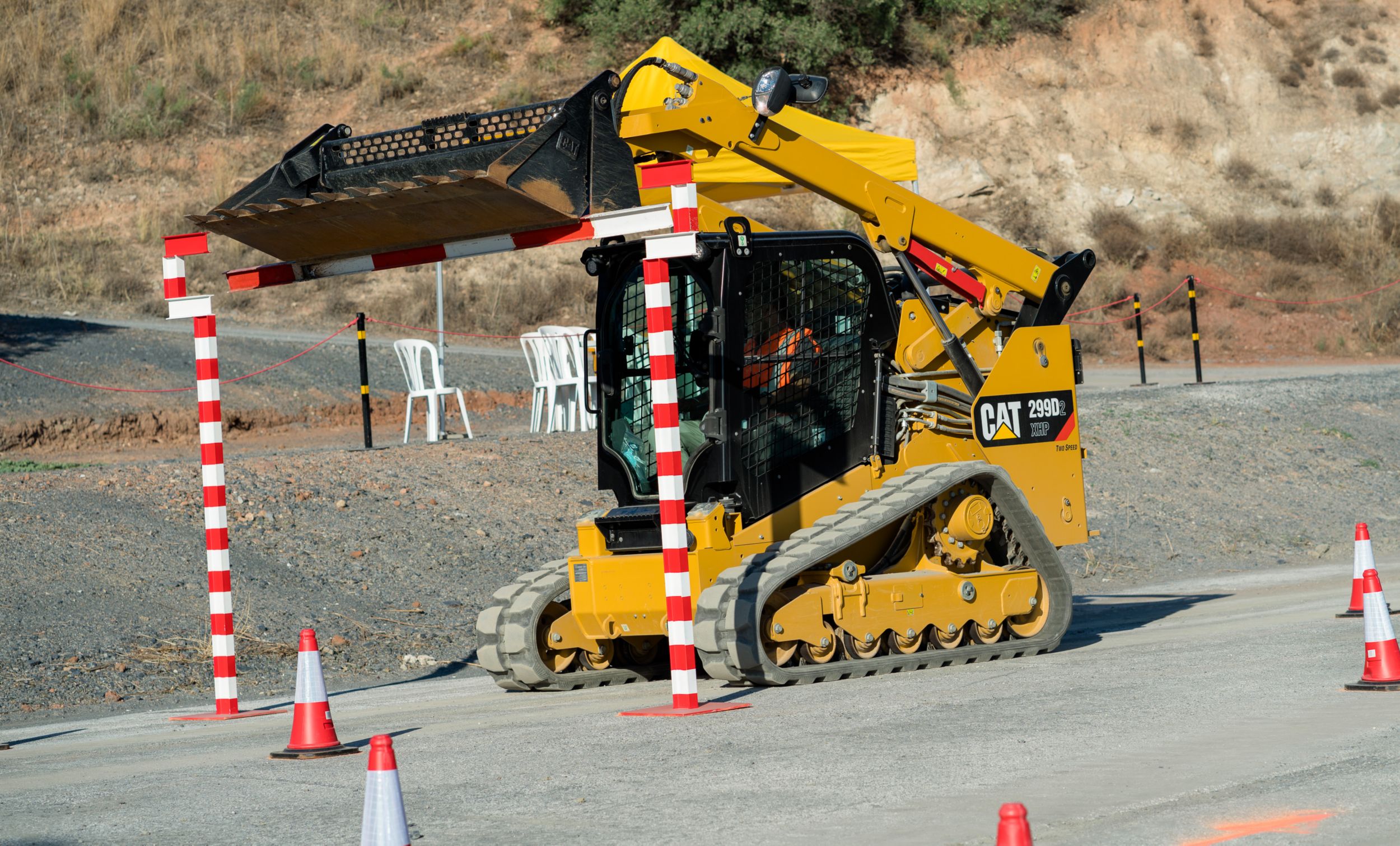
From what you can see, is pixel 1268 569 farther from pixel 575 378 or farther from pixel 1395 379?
pixel 1395 379

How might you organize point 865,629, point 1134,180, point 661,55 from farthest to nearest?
point 1134,180
point 661,55
point 865,629

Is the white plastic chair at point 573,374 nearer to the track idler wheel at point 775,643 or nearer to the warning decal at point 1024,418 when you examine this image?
the warning decal at point 1024,418

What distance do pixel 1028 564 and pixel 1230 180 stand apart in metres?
33.8

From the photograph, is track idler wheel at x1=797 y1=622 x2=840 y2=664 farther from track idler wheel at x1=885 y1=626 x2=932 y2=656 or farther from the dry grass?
the dry grass

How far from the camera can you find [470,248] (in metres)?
9.23

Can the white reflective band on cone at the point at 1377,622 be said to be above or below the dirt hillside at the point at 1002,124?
below

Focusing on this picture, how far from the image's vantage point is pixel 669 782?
6.61 meters

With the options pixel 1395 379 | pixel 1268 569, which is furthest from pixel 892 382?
pixel 1395 379

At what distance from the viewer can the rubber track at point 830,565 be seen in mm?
8984

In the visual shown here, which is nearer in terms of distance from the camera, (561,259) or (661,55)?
(661,55)

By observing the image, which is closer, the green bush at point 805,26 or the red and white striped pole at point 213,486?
the red and white striped pole at point 213,486

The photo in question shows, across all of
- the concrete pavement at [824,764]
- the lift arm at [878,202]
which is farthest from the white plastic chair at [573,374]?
the concrete pavement at [824,764]

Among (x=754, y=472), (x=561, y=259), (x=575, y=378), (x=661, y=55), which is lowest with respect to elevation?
(x=754, y=472)

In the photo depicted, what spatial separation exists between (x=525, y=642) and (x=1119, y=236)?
31.9 m
